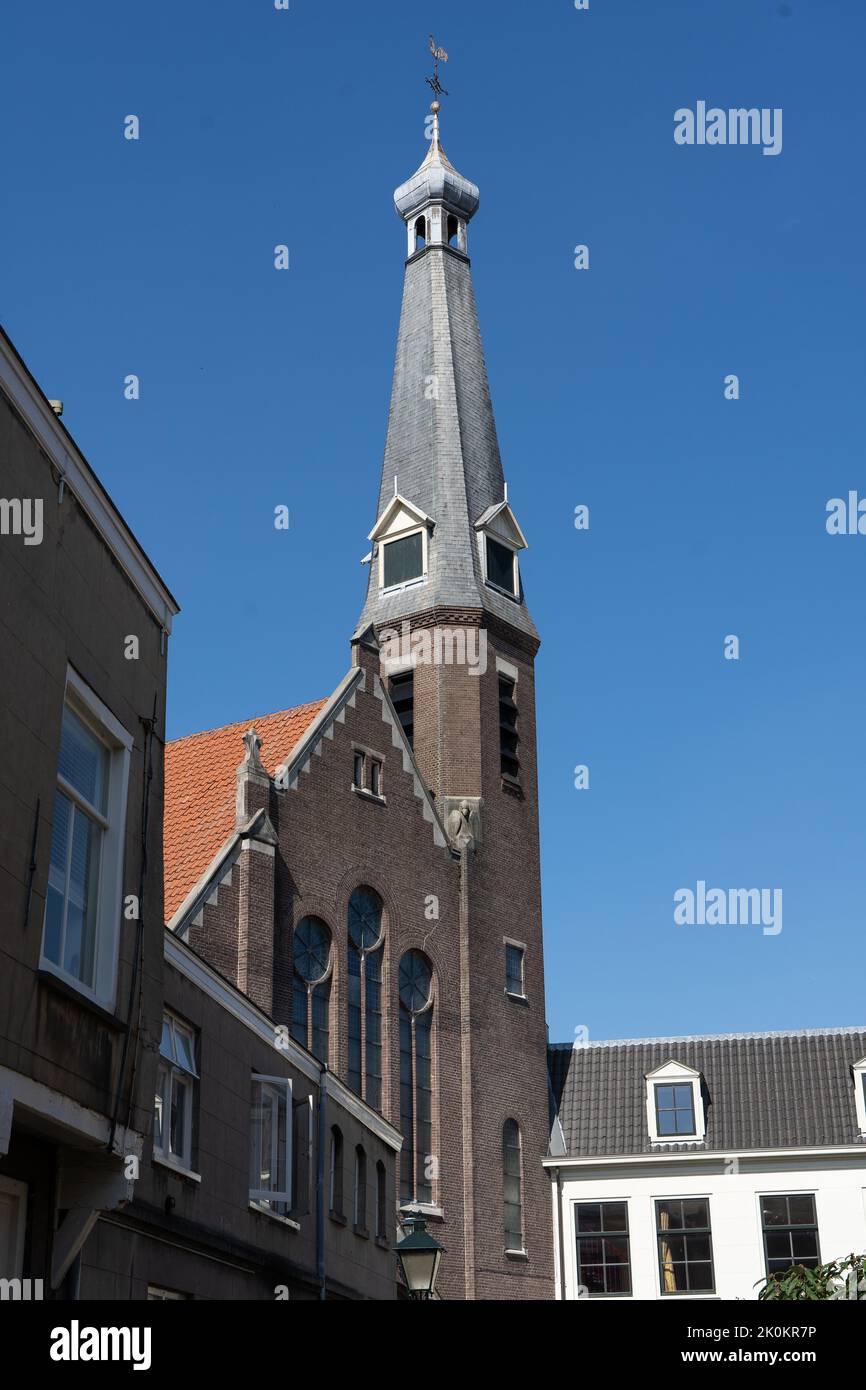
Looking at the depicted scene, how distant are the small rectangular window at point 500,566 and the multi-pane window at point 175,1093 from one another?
2568cm

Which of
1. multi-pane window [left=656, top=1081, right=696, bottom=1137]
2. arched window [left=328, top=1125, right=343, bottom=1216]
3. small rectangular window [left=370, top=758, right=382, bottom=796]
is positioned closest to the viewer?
arched window [left=328, top=1125, right=343, bottom=1216]

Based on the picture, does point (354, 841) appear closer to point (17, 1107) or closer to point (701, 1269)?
point (701, 1269)

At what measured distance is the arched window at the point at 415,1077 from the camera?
32.3 m

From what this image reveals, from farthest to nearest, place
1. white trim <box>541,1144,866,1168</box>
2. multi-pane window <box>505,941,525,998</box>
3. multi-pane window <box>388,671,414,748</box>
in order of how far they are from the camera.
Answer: multi-pane window <box>388,671,414,748</box> < multi-pane window <box>505,941,525,998</box> < white trim <box>541,1144,866,1168</box>

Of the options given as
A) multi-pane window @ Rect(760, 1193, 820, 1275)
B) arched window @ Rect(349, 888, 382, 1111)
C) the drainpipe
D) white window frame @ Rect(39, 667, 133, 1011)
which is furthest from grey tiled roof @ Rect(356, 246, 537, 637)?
white window frame @ Rect(39, 667, 133, 1011)

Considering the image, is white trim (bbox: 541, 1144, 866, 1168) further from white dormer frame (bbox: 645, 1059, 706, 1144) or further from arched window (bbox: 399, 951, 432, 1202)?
arched window (bbox: 399, 951, 432, 1202)

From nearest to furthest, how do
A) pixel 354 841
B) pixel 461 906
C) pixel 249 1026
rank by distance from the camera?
pixel 249 1026
pixel 354 841
pixel 461 906

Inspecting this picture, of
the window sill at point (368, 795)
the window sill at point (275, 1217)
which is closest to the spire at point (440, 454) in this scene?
the window sill at point (368, 795)

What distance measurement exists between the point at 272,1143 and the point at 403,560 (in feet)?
78.5

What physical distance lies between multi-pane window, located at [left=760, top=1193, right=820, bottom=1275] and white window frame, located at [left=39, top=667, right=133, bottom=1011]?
28.5m

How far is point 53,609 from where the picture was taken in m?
9.80

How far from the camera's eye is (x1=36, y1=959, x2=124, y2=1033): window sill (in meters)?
9.16
